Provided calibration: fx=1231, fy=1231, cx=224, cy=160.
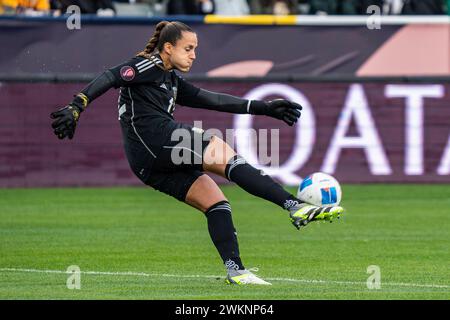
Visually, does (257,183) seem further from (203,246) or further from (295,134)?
(295,134)

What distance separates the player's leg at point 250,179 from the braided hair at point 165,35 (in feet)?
2.77

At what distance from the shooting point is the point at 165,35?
9.26 meters

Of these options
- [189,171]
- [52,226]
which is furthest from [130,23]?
[189,171]

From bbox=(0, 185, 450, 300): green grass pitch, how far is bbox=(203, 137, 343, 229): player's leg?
0.60 meters

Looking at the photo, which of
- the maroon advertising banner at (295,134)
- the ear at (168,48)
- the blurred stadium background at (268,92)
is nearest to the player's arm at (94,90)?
the ear at (168,48)

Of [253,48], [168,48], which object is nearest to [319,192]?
[168,48]

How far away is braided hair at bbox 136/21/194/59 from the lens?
30.2 ft

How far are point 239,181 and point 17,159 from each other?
980cm

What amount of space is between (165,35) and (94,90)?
77 cm

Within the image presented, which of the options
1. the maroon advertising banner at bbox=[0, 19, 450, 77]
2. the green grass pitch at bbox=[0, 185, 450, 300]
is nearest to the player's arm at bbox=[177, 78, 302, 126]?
the green grass pitch at bbox=[0, 185, 450, 300]

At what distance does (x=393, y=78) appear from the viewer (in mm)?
18500

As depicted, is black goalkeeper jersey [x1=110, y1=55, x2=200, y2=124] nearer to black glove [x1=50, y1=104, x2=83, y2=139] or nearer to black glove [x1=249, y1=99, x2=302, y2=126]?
black glove [x1=50, y1=104, x2=83, y2=139]

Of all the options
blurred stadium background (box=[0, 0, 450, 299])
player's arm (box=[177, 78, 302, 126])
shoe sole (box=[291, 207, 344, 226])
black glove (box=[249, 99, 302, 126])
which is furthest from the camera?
blurred stadium background (box=[0, 0, 450, 299])
